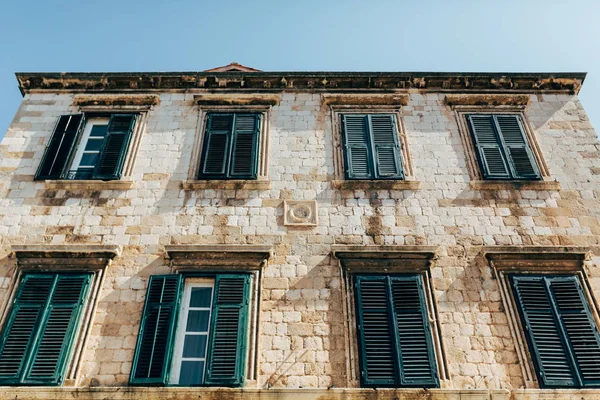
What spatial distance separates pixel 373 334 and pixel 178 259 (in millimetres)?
3244

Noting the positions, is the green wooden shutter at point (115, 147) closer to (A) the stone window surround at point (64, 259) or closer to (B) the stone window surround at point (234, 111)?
(B) the stone window surround at point (234, 111)

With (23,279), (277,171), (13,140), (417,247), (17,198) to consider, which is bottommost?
(23,279)

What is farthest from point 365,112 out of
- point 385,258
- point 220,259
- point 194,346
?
point 194,346

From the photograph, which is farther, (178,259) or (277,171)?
(277,171)

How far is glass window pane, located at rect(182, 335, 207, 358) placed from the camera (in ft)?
24.0

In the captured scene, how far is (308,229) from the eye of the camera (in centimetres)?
861

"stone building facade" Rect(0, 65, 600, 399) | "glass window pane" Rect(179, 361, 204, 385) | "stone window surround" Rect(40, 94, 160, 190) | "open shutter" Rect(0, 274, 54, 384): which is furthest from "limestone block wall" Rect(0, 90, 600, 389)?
"glass window pane" Rect(179, 361, 204, 385)

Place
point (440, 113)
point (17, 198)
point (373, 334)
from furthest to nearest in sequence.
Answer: point (440, 113) < point (17, 198) < point (373, 334)

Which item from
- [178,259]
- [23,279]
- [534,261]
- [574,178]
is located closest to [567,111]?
[574,178]

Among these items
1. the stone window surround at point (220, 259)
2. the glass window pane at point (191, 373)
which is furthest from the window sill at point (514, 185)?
the glass window pane at point (191, 373)

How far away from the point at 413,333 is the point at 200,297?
327 centimetres

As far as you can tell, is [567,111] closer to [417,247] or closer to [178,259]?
[417,247]

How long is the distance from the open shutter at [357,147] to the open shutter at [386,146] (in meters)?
0.14

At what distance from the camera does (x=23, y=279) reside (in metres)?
7.89
